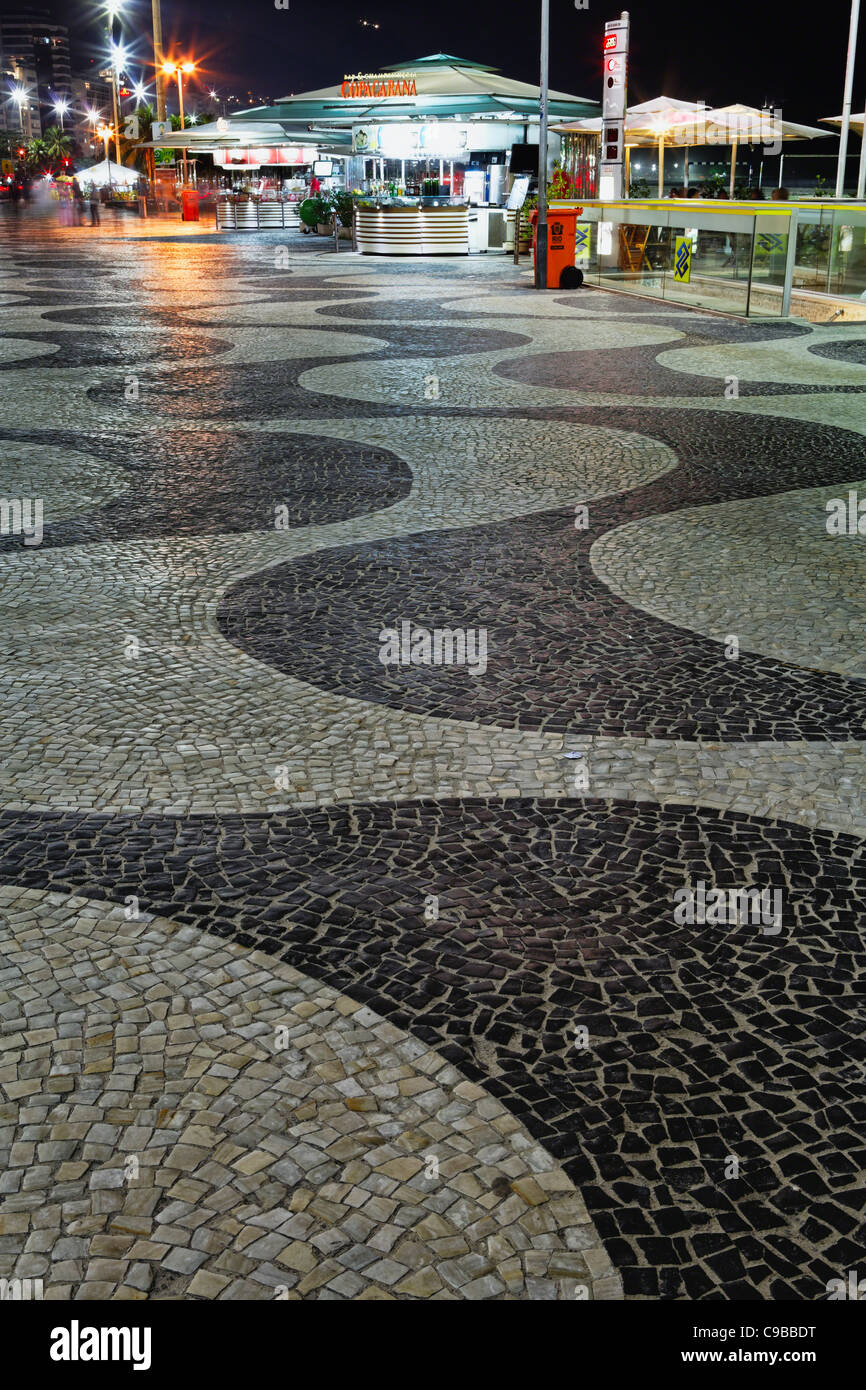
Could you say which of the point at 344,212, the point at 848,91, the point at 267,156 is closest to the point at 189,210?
the point at 267,156

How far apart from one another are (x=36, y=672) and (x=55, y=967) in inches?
90.0

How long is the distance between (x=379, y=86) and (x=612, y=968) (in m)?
33.7

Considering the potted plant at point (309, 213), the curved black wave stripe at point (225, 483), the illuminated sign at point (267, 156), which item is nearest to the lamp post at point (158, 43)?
the illuminated sign at point (267, 156)

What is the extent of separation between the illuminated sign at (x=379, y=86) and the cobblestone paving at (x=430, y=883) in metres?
27.1

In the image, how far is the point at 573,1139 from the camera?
2.75m

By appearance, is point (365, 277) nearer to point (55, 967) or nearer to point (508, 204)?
point (508, 204)

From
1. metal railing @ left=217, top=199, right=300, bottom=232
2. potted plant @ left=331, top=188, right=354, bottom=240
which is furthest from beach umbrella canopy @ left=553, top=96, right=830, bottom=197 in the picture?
metal railing @ left=217, top=199, right=300, bottom=232

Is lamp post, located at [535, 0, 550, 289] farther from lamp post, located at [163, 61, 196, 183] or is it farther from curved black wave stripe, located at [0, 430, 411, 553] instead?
lamp post, located at [163, 61, 196, 183]

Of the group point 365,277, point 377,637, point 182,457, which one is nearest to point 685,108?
point 365,277

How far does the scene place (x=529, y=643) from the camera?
5648 mm

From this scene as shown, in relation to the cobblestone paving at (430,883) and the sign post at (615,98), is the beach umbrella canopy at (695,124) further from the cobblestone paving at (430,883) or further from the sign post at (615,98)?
the cobblestone paving at (430,883)

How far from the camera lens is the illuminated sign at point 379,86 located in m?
32.1

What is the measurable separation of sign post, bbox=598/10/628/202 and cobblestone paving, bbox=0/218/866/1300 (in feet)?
59.0

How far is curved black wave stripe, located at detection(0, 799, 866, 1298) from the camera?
259 centimetres
